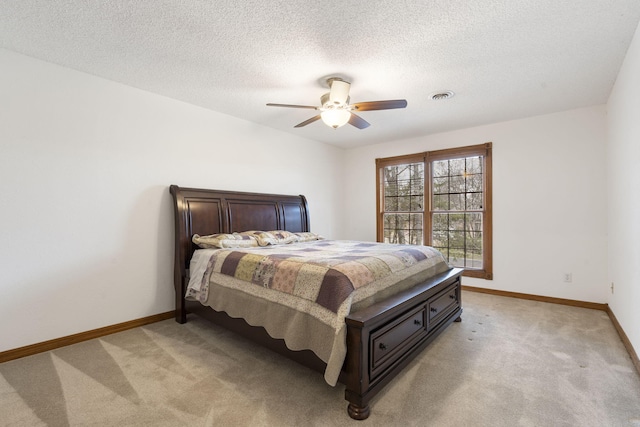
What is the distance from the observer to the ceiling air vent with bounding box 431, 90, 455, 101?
321 centimetres

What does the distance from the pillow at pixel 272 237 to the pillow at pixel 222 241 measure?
12cm

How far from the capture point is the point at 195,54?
2.49m

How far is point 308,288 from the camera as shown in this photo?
6.49 ft

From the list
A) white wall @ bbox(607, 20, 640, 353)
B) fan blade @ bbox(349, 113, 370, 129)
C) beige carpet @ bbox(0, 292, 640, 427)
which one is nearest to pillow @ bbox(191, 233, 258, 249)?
beige carpet @ bbox(0, 292, 640, 427)

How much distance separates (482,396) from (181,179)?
3.52 m

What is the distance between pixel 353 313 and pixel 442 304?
1.33m

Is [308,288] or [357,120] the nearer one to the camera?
[308,288]

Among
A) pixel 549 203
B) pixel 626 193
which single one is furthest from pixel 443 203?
pixel 626 193

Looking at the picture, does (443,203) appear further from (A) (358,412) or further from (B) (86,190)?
(B) (86,190)

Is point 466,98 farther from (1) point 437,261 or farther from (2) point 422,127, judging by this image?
(1) point 437,261

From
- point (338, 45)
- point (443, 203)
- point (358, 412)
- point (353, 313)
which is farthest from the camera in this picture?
point (443, 203)

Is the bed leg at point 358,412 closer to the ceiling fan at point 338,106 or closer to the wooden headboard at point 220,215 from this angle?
the wooden headboard at point 220,215

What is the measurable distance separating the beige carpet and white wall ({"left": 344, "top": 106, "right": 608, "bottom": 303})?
3.95 ft

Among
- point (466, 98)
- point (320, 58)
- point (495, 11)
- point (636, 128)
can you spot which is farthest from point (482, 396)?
point (466, 98)
